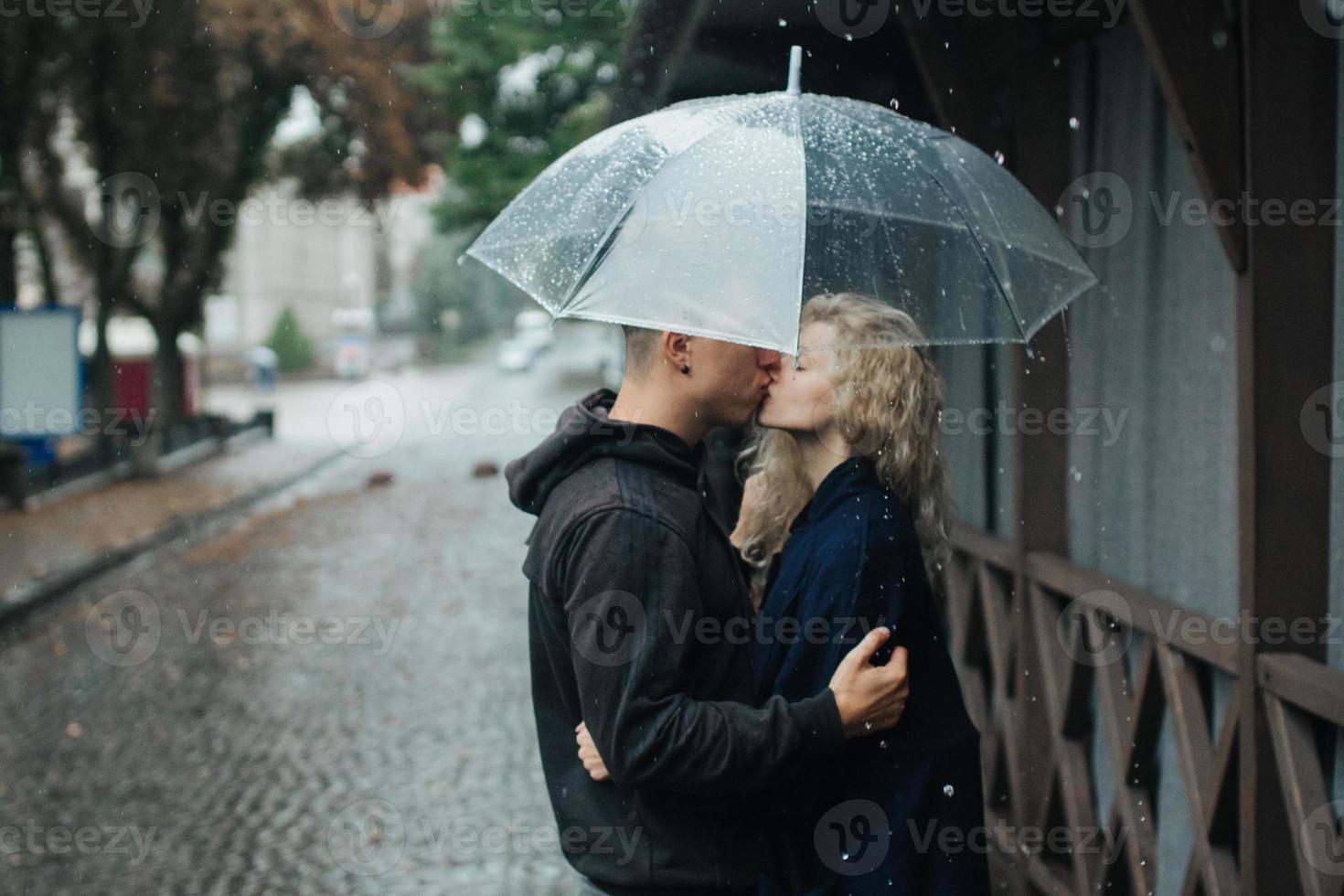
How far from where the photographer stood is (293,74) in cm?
2108

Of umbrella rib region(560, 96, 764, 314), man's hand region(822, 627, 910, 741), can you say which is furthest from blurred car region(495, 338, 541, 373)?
man's hand region(822, 627, 910, 741)

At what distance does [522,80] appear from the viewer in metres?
18.9

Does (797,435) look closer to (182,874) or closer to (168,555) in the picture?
(182,874)

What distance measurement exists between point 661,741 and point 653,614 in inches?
7.4

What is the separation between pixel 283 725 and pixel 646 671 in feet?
19.9

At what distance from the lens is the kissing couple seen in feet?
7.09

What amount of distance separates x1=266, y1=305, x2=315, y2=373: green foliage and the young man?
162 ft

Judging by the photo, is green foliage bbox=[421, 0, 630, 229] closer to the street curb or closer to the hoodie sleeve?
the street curb

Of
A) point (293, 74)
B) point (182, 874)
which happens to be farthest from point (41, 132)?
point (182, 874)

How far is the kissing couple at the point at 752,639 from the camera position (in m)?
2.16

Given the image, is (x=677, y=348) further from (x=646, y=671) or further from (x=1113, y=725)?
(x=1113, y=725)

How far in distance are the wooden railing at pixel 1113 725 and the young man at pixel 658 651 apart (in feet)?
2.53

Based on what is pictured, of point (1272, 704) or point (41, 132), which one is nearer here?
point (1272, 704)

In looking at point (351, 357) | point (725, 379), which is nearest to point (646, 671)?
point (725, 379)
